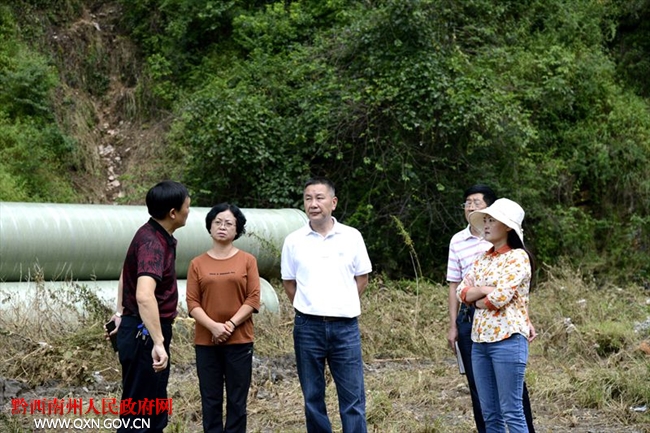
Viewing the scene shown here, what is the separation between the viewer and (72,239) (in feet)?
30.7

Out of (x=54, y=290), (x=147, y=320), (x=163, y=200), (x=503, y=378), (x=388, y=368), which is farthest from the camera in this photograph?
(x=54, y=290)

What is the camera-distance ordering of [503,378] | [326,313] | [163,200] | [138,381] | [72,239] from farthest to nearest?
[72,239]
[326,313]
[503,378]
[163,200]
[138,381]

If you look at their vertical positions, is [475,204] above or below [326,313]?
above

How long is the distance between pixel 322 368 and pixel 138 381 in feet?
4.16

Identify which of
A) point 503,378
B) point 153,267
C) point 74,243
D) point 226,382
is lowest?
point 503,378

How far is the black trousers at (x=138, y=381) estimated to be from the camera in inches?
185

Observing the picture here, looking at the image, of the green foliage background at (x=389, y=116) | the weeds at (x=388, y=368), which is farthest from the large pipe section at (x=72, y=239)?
the green foliage background at (x=389, y=116)

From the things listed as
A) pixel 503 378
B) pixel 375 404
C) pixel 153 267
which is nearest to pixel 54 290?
pixel 375 404

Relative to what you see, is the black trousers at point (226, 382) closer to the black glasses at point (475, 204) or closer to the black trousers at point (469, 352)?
the black trousers at point (469, 352)

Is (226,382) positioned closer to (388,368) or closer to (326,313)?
(326,313)

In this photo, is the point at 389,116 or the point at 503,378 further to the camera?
the point at 389,116

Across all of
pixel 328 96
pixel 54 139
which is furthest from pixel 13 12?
pixel 328 96

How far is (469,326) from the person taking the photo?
225 inches

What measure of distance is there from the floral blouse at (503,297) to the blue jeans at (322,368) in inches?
30.6
